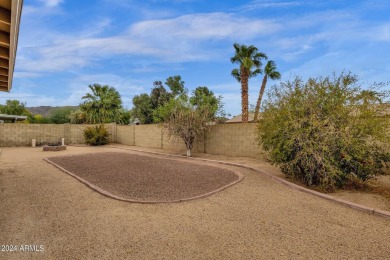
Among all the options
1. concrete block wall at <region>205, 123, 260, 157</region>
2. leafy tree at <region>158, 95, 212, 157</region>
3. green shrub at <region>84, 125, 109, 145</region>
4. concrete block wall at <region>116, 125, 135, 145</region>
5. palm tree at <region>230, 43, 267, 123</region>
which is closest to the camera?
concrete block wall at <region>205, 123, 260, 157</region>

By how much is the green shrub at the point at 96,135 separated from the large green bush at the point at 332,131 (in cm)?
1795

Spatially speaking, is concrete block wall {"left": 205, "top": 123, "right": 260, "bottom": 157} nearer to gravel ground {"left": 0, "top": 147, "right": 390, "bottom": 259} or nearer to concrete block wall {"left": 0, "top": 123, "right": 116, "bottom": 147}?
gravel ground {"left": 0, "top": 147, "right": 390, "bottom": 259}

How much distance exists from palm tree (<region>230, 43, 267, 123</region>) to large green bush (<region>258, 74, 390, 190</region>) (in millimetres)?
13061

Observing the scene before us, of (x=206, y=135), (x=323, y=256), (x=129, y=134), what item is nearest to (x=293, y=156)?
(x=323, y=256)

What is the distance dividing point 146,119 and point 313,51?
26.4 meters

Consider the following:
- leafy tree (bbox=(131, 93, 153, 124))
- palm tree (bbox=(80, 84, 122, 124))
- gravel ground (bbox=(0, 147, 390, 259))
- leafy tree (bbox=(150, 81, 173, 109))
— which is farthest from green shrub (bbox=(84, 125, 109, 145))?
gravel ground (bbox=(0, 147, 390, 259))

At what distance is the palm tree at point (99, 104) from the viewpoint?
29.9 metres

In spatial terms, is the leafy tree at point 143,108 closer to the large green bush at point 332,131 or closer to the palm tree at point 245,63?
the palm tree at point 245,63

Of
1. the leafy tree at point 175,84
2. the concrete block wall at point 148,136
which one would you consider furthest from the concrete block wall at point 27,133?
the leafy tree at point 175,84

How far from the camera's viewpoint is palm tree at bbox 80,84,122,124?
98.0 ft

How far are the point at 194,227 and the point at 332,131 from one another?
169 inches

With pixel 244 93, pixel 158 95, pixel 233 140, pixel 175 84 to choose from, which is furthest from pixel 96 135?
pixel 175 84

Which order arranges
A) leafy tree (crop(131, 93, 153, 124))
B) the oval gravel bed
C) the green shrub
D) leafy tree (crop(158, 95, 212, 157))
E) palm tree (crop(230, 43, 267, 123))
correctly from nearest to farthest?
the oval gravel bed < leafy tree (crop(158, 95, 212, 157)) < palm tree (crop(230, 43, 267, 123)) < the green shrub < leafy tree (crop(131, 93, 153, 124))

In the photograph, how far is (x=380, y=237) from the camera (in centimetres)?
372
